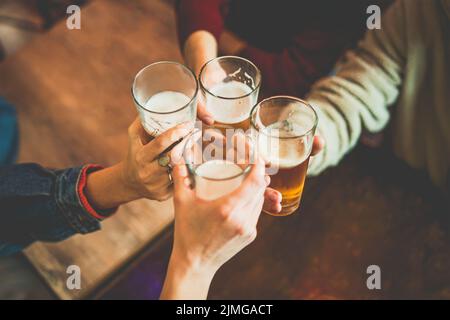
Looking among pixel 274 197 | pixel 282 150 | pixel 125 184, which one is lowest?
pixel 125 184

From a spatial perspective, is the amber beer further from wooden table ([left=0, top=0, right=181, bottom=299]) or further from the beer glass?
wooden table ([left=0, top=0, right=181, bottom=299])

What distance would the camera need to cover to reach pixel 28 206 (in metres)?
1.23

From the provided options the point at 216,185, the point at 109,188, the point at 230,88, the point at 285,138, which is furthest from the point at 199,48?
the point at 216,185

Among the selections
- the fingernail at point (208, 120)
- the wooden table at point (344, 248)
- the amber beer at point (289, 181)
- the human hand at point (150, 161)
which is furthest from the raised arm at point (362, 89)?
the human hand at point (150, 161)

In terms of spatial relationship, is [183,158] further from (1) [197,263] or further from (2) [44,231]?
(2) [44,231]

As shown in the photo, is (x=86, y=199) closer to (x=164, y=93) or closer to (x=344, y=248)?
(x=164, y=93)

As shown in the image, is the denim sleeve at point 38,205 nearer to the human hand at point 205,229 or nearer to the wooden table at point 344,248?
the wooden table at point 344,248

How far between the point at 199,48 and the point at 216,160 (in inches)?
28.4

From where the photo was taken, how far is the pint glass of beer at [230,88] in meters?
1.08

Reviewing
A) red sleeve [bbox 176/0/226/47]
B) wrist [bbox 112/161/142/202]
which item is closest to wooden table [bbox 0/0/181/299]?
red sleeve [bbox 176/0/226/47]

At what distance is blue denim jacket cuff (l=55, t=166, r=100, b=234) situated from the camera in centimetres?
121

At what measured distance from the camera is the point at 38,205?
123cm
